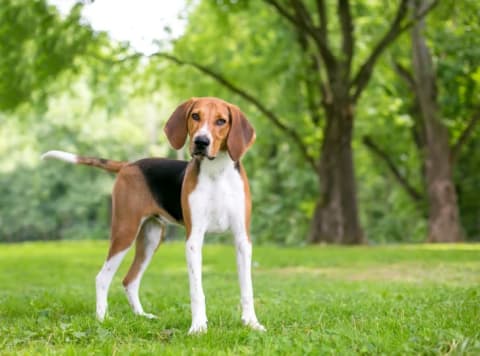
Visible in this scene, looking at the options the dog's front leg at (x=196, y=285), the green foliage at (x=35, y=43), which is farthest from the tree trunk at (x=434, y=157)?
the dog's front leg at (x=196, y=285)

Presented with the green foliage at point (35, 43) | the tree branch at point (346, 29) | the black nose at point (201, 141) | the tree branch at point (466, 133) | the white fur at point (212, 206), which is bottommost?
the white fur at point (212, 206)

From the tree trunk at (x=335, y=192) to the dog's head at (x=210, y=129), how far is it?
610 inches

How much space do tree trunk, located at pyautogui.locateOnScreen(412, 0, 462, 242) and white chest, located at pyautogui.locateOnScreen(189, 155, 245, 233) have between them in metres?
18.4

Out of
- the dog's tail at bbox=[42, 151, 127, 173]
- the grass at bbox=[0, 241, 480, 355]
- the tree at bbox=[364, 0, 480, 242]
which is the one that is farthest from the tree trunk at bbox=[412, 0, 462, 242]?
the dog's tail at bbox=[42, 151, 127, 173]

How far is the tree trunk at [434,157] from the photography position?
2333 cm

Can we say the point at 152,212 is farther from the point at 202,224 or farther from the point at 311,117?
the point at 311,117

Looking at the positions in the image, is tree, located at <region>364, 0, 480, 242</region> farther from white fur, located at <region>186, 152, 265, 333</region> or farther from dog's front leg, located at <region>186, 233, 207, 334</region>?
dog's front leg, located at <region>186, 233, 207, 334</region>

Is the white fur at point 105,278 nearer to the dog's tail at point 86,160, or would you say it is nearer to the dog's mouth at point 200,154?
the dog's tail at point 86,160

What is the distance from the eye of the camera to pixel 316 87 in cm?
2684

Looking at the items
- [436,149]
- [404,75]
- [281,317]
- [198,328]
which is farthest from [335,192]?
[198,328]

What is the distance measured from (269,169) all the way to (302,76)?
33.2 ft

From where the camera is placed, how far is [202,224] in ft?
19.9

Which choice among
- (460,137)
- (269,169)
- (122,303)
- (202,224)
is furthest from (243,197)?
(269,169)

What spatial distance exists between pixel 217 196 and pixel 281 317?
1.48 m
